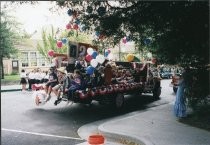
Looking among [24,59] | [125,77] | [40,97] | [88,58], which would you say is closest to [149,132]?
[88,58]

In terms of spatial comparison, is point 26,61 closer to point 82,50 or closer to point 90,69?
point 82,50

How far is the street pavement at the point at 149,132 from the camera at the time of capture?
26.5 feet

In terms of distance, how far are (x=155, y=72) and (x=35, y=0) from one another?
9.39m

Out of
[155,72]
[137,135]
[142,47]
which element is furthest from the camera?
[155,72]

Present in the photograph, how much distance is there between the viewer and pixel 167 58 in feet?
34.0

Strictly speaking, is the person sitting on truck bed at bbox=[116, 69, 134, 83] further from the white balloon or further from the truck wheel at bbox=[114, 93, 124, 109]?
the white balloon

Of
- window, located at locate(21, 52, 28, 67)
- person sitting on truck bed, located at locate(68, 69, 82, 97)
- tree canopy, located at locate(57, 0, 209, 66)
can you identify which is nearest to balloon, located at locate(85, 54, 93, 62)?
person sitting on truck bed, located at locate(68, 69, 82, 97)

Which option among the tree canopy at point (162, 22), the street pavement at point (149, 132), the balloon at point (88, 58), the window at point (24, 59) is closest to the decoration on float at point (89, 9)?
the tree canopy at point (162, 22)

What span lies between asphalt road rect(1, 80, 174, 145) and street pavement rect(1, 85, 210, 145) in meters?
0.59

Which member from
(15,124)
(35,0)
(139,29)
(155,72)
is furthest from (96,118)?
(155,72)

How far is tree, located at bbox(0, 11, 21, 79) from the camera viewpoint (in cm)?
3471

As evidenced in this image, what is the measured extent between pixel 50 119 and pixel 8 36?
26.2m

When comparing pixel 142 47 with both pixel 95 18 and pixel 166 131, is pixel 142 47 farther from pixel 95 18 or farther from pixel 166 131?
pixel 166 131

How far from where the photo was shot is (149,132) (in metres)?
8.97
